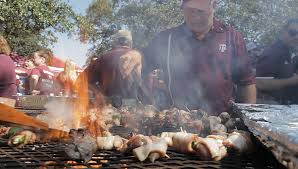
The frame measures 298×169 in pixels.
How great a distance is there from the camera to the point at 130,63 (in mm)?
5281

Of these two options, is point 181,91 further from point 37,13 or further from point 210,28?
point 37,13

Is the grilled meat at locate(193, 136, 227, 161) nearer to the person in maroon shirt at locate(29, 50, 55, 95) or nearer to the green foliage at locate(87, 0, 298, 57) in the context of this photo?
the person in maroon shirt at locate(29, 50, 55, 95)

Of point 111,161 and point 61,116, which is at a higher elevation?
point 61,116

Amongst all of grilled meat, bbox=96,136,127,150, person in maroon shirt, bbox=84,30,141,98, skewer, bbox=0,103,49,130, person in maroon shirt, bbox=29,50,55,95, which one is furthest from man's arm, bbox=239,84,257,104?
person in maroon shirt, bbox=29,50,55,95

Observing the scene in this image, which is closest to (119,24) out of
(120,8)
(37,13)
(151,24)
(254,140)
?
(120,8)

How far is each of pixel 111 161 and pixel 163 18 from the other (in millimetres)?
20692

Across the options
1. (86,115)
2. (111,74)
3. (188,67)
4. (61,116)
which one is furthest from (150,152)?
(111,74)

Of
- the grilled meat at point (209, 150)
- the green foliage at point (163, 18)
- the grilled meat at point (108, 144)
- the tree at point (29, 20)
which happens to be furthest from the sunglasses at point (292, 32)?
the tree at point (29, 20)

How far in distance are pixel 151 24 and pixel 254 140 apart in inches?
811

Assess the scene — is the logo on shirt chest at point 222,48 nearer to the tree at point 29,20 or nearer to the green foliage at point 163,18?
the green foliage at point 163,18

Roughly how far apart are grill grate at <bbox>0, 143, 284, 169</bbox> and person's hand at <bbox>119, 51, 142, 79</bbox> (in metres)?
2.37

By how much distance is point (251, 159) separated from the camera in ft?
7.72

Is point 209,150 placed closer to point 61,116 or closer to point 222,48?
point 61,116

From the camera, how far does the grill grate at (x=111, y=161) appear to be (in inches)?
79.8
